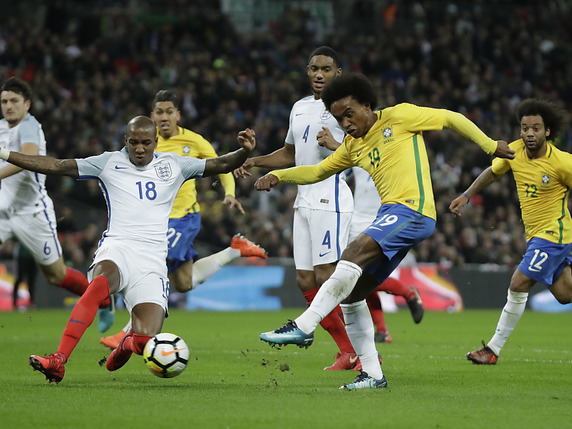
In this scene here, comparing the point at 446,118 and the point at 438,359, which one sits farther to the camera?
the point at 438,359

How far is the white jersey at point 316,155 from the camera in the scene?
884 cm

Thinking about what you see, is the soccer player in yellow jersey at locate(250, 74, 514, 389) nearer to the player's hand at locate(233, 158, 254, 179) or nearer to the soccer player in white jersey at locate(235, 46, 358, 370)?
the player's hand at locate(233, 158, 254, 179)

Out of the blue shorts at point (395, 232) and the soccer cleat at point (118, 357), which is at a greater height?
the blue shorts at point (395, 232)

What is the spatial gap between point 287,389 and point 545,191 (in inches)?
154

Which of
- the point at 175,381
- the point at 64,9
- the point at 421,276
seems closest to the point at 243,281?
the point at 421,276

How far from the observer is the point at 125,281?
23.6 feet

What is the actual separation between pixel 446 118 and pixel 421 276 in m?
13.5

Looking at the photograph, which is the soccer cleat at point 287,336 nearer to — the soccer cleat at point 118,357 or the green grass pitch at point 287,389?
the green grass pitch at point 287,389

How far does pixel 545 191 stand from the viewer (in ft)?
30.3

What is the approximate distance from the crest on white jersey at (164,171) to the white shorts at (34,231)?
331 centimetres

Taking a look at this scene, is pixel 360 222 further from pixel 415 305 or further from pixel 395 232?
pixel 395 232

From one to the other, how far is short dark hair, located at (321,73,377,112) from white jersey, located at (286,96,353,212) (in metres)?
1.89

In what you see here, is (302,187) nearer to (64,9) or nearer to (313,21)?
(64,9)

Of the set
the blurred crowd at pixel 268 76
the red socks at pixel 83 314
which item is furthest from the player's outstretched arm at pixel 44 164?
the blurred crowd at pixel 268 76
